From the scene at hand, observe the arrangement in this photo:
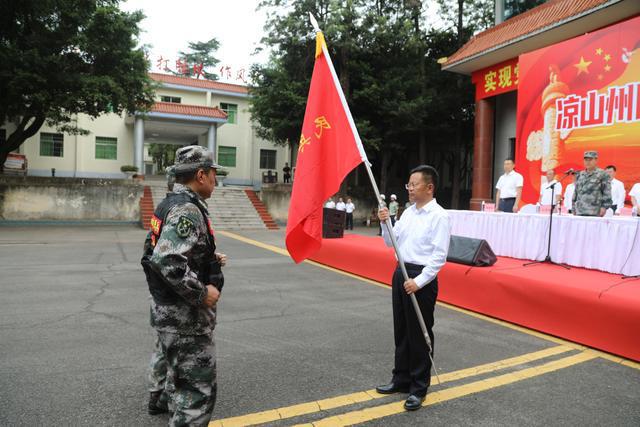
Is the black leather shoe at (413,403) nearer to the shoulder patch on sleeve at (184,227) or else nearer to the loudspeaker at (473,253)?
the shoulder patch on sleeve at (184,227)

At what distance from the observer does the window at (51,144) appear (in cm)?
2608

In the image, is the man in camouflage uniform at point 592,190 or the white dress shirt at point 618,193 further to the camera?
the white dress shirt at point 618,193

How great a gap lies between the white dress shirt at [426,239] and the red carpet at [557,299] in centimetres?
226

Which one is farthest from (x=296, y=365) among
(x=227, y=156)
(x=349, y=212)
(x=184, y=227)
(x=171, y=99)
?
(x=171, y=99)

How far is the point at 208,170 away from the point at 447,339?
328 centimetres

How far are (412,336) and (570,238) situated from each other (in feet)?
14.3

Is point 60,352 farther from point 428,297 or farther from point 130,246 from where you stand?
point 130,246

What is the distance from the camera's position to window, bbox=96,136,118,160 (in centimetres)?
2723

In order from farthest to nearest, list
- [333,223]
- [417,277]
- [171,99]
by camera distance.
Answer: [171,99], [333,223], [417,277]

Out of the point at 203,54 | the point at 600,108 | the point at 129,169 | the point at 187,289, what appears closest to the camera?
the point at 187,289

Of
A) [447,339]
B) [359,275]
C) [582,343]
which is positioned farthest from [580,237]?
[359,275]

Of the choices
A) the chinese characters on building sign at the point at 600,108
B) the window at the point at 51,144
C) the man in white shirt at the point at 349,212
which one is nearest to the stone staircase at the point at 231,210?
the man in white shirt at the point at 349,212

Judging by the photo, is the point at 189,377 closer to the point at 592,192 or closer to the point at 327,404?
the point at 327,404

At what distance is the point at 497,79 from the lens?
55.8ft
